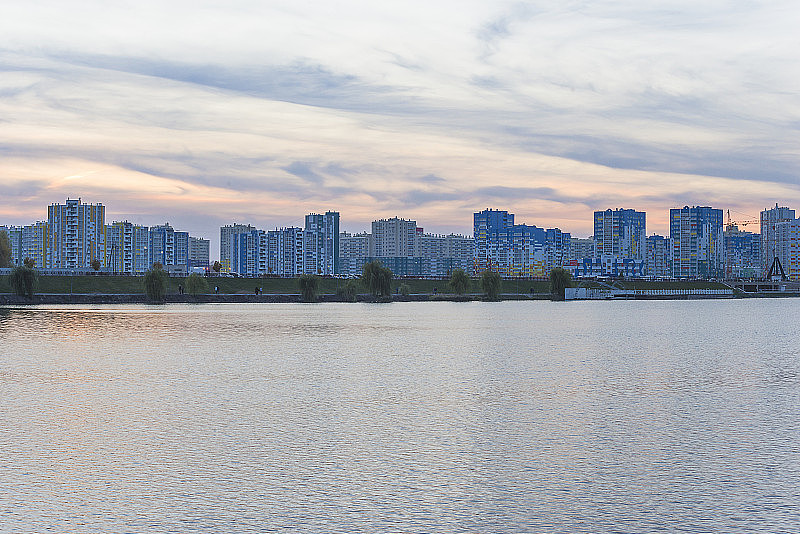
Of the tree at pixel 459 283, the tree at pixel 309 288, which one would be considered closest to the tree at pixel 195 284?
the tree at pixel 309 288

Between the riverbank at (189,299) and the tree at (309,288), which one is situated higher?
the tree at (309,288)

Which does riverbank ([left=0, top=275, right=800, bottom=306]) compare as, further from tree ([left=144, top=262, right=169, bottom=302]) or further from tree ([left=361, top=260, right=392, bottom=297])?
tree ([left=144, top=262, right=169, bottom=302])

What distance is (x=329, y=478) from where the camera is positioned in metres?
22.5

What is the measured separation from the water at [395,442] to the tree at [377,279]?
4158 inches

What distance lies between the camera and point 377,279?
16288 centimetres

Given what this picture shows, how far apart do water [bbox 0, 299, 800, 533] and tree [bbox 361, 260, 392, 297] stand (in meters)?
106

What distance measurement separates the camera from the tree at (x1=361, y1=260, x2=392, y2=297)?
534 ft

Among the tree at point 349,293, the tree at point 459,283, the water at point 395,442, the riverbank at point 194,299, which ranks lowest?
the water at point 395,442

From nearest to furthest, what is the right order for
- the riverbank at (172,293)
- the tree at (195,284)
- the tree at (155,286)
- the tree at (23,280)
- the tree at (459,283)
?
the tree at (23,280) < the tree at (155,286) < the riverbank at (172,293) < the tree at (195,284) < the tree at (459,283)

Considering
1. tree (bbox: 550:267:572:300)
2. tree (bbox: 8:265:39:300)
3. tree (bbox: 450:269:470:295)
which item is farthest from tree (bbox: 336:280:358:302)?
tree (bbox: 550:267:572:300)

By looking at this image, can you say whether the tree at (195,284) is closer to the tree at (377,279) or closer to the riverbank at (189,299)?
the riverbank at (189,299)

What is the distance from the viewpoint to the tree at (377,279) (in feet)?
534

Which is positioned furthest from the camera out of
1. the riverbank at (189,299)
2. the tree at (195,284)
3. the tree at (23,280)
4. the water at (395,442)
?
the tree at (195,284)

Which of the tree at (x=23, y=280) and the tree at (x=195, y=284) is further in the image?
the tree at (x=195, y=284)
